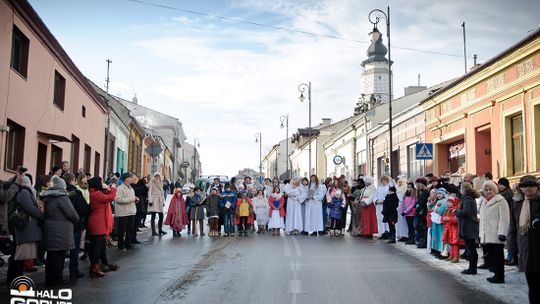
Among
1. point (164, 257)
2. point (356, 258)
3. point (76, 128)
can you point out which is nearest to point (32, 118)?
point (76, 128)

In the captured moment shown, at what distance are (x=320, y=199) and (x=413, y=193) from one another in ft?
15.2

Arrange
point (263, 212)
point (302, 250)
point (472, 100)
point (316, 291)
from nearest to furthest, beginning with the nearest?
point (316, 291)
point (302, 250)
point (263, 212)
point (472, 100)

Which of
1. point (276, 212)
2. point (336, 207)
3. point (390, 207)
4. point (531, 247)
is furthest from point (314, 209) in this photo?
point (531, 247)

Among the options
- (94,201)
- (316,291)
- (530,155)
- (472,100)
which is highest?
(472,100)

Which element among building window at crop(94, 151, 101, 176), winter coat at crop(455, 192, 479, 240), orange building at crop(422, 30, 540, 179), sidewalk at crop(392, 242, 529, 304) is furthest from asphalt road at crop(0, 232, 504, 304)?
building window at crop(94, 151, 101, 176)

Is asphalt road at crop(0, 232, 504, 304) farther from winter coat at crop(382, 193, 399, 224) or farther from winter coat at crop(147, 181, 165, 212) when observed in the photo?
winter coat at crop(147, 181, 165, 212)

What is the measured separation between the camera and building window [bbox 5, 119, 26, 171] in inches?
646

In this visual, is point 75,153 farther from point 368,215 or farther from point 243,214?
point 368,215

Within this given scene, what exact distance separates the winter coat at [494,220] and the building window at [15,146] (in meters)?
13.3

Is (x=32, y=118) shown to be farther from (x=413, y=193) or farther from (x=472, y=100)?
(x=472, y=100)

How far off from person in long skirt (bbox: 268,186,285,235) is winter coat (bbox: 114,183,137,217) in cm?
692

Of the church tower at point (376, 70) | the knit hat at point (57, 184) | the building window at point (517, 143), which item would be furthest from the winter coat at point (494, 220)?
the church tower at point (376, 70)

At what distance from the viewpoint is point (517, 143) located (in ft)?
61.3

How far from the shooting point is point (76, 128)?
24.1 meters
